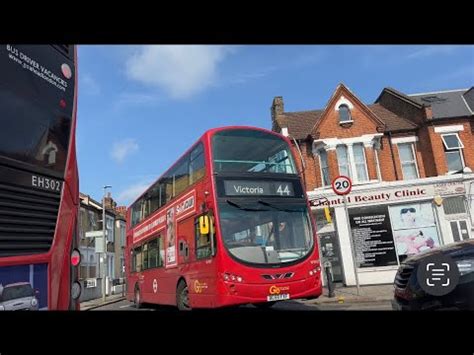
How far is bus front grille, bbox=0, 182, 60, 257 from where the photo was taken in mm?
4047

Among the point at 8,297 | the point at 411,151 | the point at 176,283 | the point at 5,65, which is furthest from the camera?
the point at 411,151

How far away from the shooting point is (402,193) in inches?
789

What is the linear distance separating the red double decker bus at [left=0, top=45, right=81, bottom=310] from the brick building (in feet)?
50.8

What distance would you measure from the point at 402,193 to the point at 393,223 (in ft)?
5.10

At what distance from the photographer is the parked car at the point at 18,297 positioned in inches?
148

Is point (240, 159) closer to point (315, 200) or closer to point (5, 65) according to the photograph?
point (5, 65)

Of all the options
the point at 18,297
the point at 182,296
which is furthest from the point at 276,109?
the point at 18,297

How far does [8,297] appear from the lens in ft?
12.6

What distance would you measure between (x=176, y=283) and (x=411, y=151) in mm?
15868

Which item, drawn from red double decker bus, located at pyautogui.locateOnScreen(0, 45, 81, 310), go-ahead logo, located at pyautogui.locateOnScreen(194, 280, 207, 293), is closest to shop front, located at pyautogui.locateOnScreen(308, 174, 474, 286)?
go-ahead logo, located at pyautogui.locateOnScreen(194, 280, 207, 293)

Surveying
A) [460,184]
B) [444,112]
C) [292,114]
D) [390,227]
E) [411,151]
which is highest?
[292,114]
